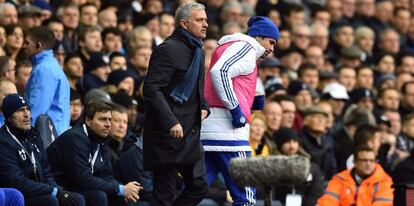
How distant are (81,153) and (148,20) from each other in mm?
7103

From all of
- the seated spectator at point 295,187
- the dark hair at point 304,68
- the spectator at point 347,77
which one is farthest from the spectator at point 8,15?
the spectator at point 347,77

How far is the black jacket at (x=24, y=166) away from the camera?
1289cm

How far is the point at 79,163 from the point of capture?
44.1ft

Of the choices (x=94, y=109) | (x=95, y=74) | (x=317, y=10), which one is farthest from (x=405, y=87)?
(x=94, y=109)

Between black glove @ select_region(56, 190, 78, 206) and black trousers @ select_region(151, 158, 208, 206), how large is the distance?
1114 millimetres

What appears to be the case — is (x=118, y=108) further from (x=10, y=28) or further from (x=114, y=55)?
(x=114, y=55)

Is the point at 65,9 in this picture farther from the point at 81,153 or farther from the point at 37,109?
the point at 81,153

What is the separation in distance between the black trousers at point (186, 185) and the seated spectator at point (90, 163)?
4.24ft

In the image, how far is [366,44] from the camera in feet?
77.5

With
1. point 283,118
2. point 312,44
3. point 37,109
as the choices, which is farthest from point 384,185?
point 312,44

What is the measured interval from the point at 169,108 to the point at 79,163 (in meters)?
1.85

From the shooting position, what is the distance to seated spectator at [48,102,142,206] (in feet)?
44.1

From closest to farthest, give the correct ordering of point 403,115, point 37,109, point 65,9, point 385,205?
1. point 37,109
2. point 385,205
3. point 65,9
4. point 403,115

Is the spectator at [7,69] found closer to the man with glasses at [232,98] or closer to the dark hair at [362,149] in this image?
the man with glasses at [232,98]
